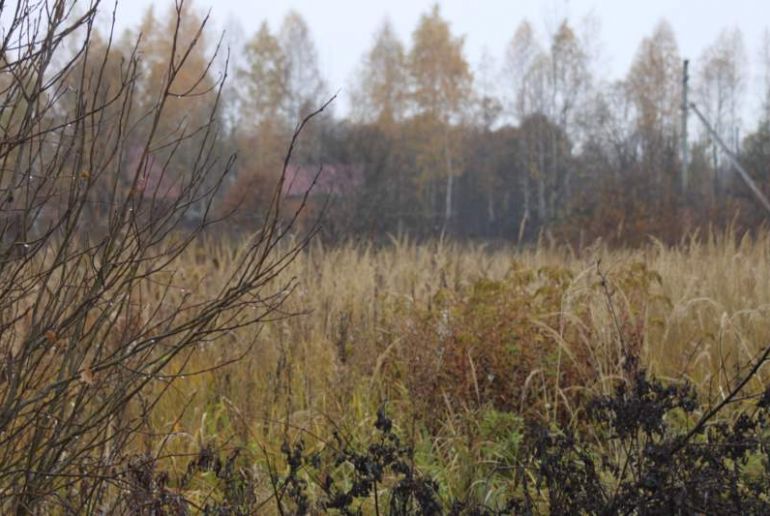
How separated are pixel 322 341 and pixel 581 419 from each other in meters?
1.70

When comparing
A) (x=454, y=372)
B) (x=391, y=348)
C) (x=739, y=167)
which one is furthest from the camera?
(x=739, y=167)

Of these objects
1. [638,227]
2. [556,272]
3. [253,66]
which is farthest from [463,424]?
[253,66]

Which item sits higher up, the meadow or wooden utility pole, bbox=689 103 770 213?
wooden utility pole, bbox=689 103 770 213

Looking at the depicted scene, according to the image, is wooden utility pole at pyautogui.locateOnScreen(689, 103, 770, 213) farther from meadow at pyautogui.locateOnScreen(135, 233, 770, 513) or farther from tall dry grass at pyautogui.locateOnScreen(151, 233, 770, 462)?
meadow at pyautogui.locateOnScreen(135, 233, 770, 513)

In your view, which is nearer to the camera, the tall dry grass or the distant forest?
the tall dry grass

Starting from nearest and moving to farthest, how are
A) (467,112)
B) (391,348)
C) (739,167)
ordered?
(391,348) → (739,167) → (467,112)

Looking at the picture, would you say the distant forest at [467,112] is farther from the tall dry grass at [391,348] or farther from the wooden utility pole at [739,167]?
the tall dry grass at [391,348]

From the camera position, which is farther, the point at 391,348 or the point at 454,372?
the point at 391,348

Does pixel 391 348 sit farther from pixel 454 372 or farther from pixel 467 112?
pixel 467 112

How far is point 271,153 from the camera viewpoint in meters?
38.6

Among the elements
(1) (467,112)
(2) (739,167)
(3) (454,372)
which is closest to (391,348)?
(3) (454,372)

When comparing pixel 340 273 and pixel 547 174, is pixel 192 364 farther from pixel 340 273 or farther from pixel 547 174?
pixel 547 174

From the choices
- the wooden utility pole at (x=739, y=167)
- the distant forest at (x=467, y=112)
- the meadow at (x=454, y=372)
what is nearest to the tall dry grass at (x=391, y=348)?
the meadow at (x=454, y=372)

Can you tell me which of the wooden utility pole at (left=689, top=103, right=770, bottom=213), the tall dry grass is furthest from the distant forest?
the tall dry grass
